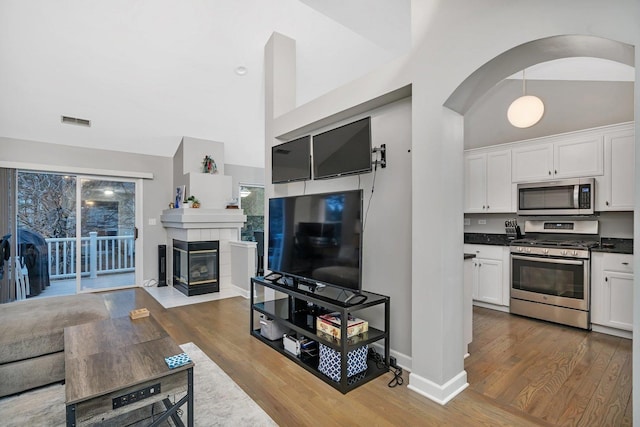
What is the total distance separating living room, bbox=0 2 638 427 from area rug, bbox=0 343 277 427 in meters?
0.56

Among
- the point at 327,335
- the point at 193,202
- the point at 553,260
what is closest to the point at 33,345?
the point at 327,335

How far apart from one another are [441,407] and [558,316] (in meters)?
2.36

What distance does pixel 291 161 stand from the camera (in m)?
3.39

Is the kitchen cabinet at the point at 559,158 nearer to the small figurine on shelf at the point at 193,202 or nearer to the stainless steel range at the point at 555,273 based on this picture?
the stainless steel range at the point at 555,273

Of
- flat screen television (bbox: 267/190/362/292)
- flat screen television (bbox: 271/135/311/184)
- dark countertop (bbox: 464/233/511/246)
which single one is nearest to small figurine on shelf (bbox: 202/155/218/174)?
flat screen television (bbox: 271/135/311/184)

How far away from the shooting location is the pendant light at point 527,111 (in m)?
2.94

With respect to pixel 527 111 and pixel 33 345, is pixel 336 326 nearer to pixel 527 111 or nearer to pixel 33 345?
pixel 33 345

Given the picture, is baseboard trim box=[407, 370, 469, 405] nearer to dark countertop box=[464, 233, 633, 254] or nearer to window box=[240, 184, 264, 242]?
dark countertop box=[464, 233, 633, 254]

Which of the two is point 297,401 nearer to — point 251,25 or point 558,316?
point 558,316

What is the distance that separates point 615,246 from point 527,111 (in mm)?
1824

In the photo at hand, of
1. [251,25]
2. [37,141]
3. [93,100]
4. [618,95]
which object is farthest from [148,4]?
[618,95]

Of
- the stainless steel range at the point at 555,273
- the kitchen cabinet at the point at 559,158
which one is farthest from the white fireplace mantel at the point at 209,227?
the kitchen cabinet at the point at 559,158

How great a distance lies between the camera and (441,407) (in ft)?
6.72

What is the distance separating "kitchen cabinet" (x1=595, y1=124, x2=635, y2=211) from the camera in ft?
10.8
